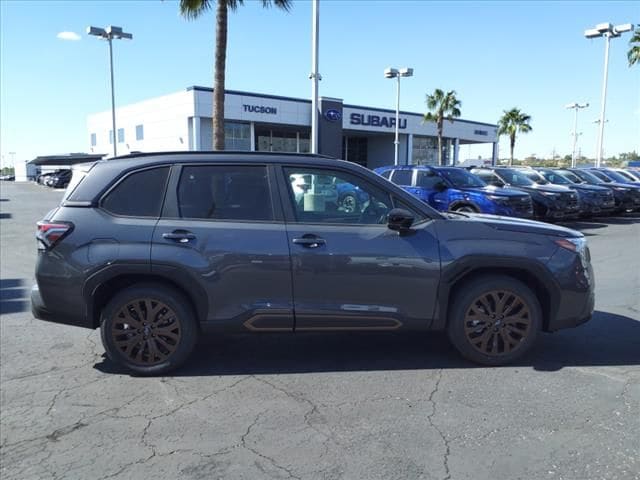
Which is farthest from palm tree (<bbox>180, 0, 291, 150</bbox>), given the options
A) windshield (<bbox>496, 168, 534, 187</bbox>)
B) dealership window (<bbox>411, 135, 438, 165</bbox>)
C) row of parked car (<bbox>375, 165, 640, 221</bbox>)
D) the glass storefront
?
dealership window (<bbox>411, 135, 438, 165</bbox>)

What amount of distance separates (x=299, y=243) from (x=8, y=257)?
8737 mm

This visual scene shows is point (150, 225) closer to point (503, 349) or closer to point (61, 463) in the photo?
point (61, 463)

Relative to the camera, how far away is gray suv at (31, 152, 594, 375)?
4203 millimetres

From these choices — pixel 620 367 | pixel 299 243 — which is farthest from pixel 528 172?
pixel 299 243

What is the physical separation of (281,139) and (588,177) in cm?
3229

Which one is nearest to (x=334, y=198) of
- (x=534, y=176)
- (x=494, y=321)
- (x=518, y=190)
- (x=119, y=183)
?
(x=494, y=321)

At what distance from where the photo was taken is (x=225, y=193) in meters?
4.38

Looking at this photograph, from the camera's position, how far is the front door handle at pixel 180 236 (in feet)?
13.8

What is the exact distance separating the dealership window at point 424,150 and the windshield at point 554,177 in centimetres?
3577

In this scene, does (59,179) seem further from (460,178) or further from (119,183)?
(119,183)

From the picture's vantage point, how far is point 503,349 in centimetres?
447

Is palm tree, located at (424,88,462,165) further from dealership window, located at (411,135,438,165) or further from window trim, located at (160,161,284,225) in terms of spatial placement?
window trim, located at (160,161,284,225)

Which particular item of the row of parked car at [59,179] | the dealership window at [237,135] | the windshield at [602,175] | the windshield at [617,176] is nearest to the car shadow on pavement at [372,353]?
the windshield at [602,175]

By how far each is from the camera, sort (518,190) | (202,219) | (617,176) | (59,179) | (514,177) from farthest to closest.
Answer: (59,179)
(617,176)
(514,177)
(518,190)
(202,219)
